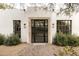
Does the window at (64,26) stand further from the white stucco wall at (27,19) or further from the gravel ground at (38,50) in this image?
the gravel ground at (38,50)

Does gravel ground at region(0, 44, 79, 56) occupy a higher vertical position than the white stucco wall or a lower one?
lower

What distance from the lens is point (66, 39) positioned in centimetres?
183

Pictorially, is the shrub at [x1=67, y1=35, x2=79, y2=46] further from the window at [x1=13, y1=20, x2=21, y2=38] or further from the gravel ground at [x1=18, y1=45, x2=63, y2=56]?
the window at [x1=13, y1=20, x2=21, y2=38]

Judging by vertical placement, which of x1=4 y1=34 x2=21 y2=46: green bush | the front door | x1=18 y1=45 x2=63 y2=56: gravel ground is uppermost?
the front door

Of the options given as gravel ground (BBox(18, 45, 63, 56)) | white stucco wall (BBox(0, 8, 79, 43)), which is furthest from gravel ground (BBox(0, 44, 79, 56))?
white stucco wall (BBox(0, 8, 79, 43))

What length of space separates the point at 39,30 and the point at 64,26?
0.38 metres

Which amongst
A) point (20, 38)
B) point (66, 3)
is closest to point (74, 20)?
point (66, 3)

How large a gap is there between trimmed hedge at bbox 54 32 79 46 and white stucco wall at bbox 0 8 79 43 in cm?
7

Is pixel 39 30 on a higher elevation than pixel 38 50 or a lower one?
higher

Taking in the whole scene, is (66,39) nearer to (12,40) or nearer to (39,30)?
(39,30)

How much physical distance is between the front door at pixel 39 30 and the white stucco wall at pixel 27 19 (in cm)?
5

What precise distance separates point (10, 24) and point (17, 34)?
180mm

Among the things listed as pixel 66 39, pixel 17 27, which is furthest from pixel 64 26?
pixel 17 27

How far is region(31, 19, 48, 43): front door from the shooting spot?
73.7 inches
